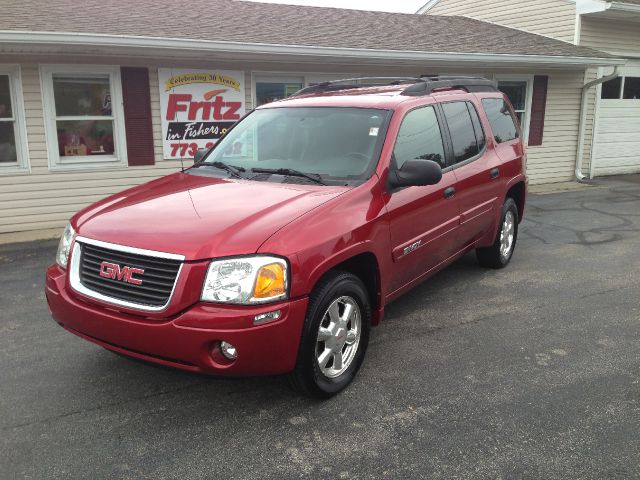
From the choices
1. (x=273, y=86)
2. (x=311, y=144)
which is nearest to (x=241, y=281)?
(x=311, y=144)

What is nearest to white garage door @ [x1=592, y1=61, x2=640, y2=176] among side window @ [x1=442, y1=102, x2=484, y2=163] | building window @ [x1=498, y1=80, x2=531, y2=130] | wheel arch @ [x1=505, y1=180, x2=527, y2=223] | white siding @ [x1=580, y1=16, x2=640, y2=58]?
white siding @ [x1=580, y1=16, x2=640, y2=58]

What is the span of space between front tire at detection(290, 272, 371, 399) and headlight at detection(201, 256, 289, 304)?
33 centimetres

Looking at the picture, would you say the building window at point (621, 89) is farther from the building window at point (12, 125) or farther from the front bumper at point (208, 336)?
the front bumper at point (208, 336)

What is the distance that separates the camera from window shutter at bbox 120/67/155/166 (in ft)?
28.4

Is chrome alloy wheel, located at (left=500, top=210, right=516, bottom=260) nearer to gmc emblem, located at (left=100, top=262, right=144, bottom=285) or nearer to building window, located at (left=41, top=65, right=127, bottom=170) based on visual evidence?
gmc emblem, located at (left=100, top=262, right=144, bottom=285)

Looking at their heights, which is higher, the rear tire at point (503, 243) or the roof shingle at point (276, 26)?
the roof shingle at point (276, 26)

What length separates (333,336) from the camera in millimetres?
3336

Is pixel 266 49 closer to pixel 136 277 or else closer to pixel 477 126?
pixel 477 126

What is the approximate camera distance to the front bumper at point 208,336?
9.17 feet

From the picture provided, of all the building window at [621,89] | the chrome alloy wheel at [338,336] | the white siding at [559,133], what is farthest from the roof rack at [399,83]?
the building window at [621,89]

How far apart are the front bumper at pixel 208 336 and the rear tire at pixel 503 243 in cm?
353

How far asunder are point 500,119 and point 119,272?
440cm

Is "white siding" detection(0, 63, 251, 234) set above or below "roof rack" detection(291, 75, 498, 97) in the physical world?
below

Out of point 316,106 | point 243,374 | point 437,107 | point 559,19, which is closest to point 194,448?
point 243,374
